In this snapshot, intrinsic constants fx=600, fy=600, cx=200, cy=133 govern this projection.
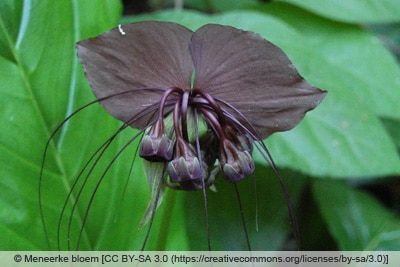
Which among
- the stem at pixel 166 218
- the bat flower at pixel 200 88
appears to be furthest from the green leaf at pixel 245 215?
the bat flower at pixel 200 88

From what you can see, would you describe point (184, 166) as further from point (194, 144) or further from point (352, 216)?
point (352, 216)

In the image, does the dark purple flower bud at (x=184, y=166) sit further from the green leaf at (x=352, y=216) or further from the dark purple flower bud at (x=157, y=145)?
the green leaf at (x=352, y=216)

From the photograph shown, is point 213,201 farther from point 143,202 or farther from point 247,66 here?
point 247,66

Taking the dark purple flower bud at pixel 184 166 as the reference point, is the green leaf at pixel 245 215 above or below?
below

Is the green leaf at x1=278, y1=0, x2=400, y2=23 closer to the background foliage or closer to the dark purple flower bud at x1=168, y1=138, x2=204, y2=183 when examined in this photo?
the background foliage

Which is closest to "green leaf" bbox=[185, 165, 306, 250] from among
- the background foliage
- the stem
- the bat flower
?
the background foliage

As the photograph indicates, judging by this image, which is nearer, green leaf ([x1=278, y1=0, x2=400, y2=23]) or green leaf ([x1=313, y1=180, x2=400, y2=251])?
green leaf ([x1=313, y1=180, x2=400, y2=251])

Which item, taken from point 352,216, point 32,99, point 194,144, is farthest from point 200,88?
point 352,216
